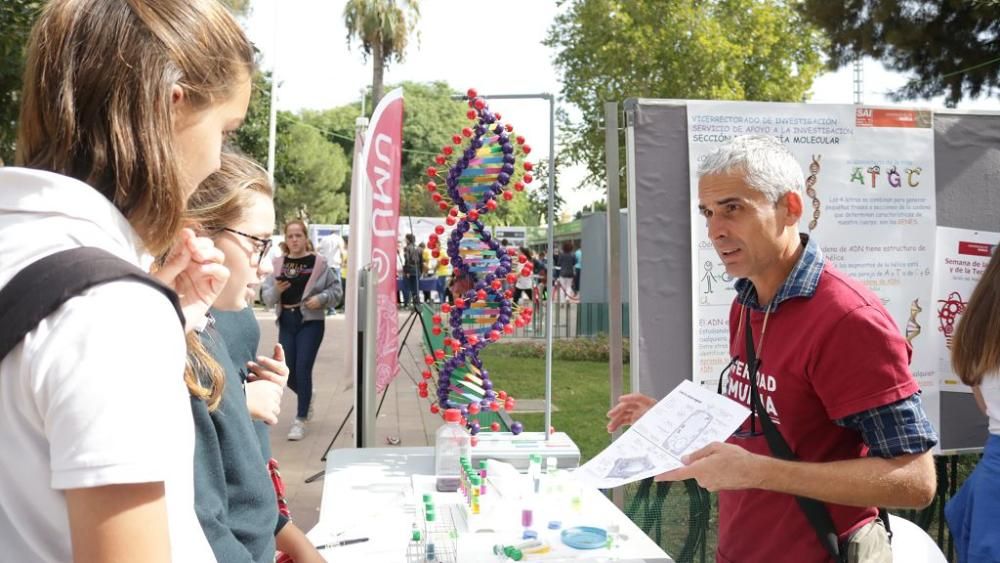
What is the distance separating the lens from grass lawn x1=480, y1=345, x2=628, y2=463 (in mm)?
7332

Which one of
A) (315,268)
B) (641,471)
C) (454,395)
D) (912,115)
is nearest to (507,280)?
(454,395)

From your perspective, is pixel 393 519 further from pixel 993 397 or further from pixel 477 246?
pixel 993 397

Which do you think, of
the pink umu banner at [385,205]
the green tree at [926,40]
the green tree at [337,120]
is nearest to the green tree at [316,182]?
the green tree at [337,120]

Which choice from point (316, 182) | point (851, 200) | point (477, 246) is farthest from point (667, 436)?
point (316, 182)

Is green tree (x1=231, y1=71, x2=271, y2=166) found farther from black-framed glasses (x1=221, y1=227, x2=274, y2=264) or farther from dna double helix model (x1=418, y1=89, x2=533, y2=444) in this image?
black-framed glasses (x1=221, y1=227, x2=274, y2=264)

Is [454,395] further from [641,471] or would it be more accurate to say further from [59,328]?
[59,328]

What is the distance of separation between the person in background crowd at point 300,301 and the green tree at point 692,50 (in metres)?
10.4

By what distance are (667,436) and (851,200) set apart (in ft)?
7.12

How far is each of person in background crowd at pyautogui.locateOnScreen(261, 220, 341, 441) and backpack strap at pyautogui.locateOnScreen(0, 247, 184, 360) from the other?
19.4 feet

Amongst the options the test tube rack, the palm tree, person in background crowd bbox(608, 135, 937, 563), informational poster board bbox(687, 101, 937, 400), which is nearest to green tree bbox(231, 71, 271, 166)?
the palm tree

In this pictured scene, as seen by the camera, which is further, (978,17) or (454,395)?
(978,17)

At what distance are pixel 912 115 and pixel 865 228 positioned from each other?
0.59 m

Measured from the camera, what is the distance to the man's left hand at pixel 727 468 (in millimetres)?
1692

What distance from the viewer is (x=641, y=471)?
5.93 feet
